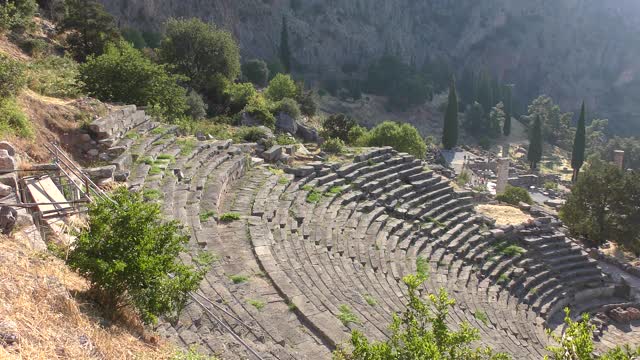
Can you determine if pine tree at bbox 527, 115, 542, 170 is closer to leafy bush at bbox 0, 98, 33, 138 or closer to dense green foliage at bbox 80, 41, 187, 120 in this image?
dense green foliage at bbox 80, 41, 187, 120

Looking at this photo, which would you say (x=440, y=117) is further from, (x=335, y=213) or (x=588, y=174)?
(x=335, y=213)

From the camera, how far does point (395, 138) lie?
2916 centimetres

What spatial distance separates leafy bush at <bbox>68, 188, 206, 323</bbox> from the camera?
6.02 m

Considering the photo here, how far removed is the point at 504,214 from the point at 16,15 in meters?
21.9

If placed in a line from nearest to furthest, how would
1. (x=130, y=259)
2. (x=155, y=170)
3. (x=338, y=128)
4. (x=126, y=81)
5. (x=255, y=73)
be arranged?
(x=130, y=259), (x=155, y=170), (x=126, y=81), (x=338, y=128), (x=255, y=73)

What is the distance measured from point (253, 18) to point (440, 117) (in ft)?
95.5

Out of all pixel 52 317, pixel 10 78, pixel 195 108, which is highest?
pixel 10 78

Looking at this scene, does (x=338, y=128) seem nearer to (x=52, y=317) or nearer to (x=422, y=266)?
(x=422, y=266)

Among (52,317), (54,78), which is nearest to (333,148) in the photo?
(54,78)

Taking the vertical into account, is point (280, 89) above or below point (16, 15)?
below

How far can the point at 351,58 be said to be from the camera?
80438mm

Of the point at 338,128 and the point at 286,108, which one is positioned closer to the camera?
the point at 286,108

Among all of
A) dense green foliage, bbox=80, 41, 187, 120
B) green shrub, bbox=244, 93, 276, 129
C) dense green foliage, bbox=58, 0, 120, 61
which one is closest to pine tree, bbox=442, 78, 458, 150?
green shrub, bbox=244, 93, 276, 129

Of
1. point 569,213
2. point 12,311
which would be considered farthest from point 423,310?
point 569,213
